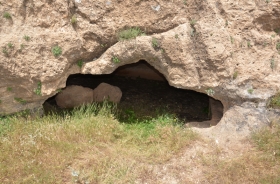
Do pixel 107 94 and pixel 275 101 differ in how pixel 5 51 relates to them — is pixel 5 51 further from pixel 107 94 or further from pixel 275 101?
pixel 275 101

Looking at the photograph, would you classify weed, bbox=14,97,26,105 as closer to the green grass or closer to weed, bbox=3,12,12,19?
the green grass

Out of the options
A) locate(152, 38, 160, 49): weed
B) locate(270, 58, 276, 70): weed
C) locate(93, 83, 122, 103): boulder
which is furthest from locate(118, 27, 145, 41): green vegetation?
locate(270, 58, 276, 70): weed

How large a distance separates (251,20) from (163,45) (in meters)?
1.58

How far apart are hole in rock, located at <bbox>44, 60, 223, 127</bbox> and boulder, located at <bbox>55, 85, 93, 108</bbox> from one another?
64 millimetres

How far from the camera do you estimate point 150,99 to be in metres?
7.60

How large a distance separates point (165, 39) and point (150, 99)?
2596mm

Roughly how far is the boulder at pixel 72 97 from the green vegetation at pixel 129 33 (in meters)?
2.04

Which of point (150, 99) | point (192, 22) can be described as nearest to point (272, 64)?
point (192, 22)

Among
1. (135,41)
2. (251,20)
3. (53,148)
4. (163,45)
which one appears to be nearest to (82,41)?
(135,41)

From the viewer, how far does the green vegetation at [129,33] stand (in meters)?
5.31

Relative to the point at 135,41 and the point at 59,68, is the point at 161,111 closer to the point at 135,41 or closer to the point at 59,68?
the point at 135,41

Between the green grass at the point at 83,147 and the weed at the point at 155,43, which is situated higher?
the weed at the point at 155,43

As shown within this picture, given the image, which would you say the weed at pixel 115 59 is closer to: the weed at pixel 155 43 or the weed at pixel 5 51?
the weed at pixel 155 43

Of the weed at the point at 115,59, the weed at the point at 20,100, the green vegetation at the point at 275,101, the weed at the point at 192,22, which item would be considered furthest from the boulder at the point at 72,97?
the green vegetation at the point at 275,101
